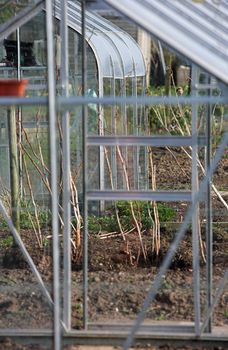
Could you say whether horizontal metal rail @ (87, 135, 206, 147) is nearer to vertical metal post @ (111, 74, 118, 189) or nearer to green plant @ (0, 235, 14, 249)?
green plant @ (0, 235, 14, 249)

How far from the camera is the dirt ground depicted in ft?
20.6

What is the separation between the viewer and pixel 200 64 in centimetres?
457

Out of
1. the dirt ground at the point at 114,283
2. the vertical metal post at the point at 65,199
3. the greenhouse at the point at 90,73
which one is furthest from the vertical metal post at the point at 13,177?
the vertical metal post at the point at 65,199

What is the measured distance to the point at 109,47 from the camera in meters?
10.2

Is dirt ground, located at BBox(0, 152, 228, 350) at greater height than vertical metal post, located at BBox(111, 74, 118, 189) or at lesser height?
lesser

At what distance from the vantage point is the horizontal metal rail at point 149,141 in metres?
5.56

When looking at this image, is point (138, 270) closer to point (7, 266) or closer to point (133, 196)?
point (7, 266)

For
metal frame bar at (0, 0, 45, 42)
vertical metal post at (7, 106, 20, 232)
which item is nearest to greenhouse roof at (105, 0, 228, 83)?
metal frame bar at (0, 0, 45, 42)

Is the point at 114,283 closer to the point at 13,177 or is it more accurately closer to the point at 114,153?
the point at 13,177

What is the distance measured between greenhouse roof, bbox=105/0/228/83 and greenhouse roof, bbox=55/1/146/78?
3.35 m

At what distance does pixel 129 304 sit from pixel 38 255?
1.45 meters

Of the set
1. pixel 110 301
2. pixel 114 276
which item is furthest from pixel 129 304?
pixel 114 276

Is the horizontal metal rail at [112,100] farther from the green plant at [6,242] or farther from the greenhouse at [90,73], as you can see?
the greenhouse at [90,73]

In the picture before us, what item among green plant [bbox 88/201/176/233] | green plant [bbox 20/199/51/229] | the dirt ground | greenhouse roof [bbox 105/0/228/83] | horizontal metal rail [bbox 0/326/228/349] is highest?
greenhouse roof [bbox 105/0/228/83]
